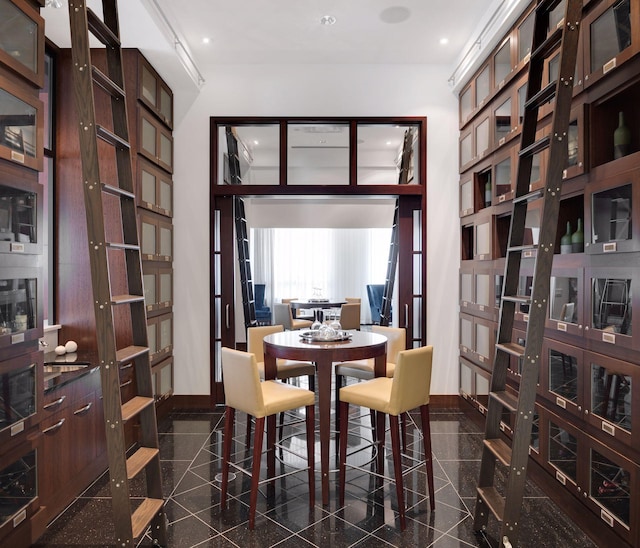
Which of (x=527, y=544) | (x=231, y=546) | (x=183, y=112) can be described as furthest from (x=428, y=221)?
(x=231, y=546)

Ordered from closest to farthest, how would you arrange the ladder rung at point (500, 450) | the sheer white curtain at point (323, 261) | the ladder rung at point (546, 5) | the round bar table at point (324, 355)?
the ladder rung at point (500, 450)
the ladder rung at point (546, 5)
the round bar table at point (324, 355)
the sheer white curtain at point (323, 261)

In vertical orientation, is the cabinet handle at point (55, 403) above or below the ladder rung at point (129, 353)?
below

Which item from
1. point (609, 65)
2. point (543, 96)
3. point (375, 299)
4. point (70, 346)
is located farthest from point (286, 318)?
point (609, 65)

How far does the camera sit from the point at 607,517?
7.42 ft

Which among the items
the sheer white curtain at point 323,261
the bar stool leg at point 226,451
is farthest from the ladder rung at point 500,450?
the sheer white curtain at point 323,261

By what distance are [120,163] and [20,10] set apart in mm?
815

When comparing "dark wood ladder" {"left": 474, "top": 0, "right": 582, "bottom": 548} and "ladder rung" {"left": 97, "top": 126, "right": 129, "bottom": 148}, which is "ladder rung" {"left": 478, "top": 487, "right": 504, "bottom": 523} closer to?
"dark wood ladder" {"left": 474, "top": 0, "right": 582, "bottom": 548}

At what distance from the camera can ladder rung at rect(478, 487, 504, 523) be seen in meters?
2.25

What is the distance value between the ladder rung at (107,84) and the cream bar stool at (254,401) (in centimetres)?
153

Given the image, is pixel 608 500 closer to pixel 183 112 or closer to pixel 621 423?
pixel 621 423

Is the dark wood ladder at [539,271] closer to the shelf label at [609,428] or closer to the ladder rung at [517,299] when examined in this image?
the ladder rung at [517,299]

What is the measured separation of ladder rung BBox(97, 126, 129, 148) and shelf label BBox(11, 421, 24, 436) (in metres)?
1.42

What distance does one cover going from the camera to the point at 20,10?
220 cm

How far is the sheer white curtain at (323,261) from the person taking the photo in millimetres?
11164
